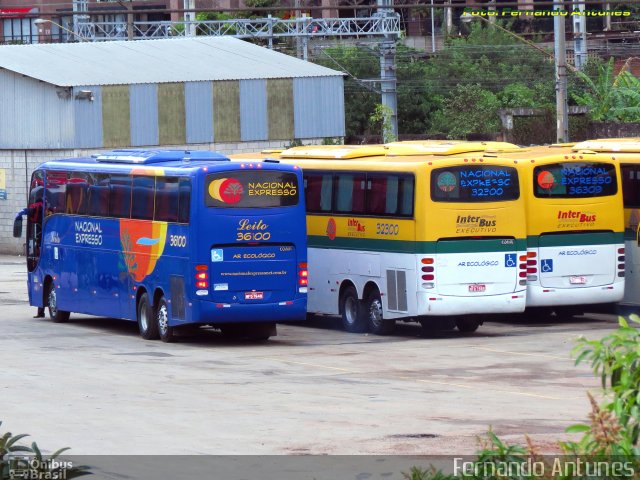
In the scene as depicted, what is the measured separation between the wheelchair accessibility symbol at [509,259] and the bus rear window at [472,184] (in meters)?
1.02

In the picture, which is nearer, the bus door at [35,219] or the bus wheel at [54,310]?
the bus wheel at [54,310]

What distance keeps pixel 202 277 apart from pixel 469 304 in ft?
15.9

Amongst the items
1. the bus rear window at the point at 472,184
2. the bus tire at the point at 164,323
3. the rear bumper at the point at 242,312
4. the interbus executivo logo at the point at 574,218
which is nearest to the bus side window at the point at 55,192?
the bus tire at the point at 164,323

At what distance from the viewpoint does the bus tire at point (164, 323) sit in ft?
87.2

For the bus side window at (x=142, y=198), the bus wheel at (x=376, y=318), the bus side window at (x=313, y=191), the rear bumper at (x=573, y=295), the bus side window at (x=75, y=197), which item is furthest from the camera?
the bus side window at (x=75, y=197)

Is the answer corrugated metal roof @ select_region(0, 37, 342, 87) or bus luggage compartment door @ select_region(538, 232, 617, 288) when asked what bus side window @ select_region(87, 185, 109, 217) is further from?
corrugated metal roof @ select_region(0, 37, 342, 87)

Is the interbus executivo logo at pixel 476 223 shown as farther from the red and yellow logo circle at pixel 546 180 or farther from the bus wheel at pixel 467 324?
the bus wheel at pixel 467 324

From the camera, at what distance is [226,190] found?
2556 centimetres

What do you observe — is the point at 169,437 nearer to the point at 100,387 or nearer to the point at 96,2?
the point at 100,387

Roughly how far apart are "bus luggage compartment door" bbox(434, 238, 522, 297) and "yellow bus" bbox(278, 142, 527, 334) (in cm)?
2

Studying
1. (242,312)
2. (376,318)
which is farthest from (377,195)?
(242,312)

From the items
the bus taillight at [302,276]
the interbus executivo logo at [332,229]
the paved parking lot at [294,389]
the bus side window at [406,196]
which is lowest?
the paved parking lot at [294,389]

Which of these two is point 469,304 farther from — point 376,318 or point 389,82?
point 389,82

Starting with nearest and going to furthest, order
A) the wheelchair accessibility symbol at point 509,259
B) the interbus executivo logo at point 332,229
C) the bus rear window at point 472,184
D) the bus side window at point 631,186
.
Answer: the bus rear window at point 472,184 → the wheelchair accessibility symbol at point 509,259 → the interbus executivo logo at point 332,229 → the bus side window at point 631,186
